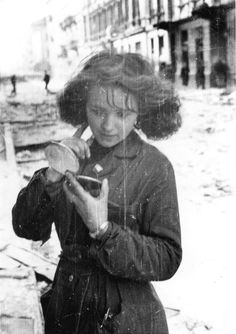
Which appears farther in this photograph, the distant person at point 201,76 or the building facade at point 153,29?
the distant person at point 201,76

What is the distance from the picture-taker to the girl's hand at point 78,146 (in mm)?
1235

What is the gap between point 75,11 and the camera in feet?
5.40

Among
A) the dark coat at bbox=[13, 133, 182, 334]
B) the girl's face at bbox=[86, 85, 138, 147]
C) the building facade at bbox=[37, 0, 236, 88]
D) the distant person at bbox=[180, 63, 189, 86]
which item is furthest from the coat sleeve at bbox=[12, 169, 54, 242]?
the distant person at bbox=[180, 63, 189, 86]

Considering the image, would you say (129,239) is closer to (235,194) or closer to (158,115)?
(158,115)

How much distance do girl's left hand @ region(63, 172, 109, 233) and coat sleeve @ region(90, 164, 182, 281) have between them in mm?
40

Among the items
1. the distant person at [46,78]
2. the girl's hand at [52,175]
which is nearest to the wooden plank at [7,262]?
the girl's hand at [52,175]

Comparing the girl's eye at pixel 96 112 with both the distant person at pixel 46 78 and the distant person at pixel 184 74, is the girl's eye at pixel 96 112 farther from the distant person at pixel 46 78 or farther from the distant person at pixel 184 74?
the distant person at pixel 184 74

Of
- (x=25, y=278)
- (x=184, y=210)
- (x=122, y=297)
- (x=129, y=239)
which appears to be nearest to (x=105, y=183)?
(x=129, y=239)

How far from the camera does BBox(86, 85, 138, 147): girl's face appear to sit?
4.20 feet

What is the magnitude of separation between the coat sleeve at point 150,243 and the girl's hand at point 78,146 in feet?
0.76

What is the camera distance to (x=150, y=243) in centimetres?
122

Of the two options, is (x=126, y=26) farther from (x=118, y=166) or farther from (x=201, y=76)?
(x=118, y=166)

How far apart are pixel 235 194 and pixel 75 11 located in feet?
3.35

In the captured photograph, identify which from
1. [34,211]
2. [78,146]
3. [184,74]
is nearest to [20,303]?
[34,211]
